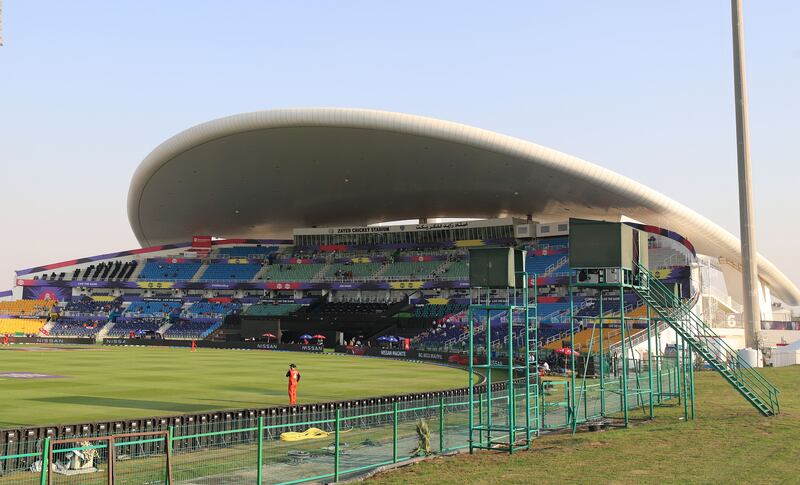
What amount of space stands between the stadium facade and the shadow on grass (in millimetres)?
38700

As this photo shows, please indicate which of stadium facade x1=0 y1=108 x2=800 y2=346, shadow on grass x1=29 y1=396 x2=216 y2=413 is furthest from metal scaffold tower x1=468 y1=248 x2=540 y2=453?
stadium facade x1=0 y1=108 x2=800 y2=346

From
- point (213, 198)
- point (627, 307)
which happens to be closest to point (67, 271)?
point (213, 198)

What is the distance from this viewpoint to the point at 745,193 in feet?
179

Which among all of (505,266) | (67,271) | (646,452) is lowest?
(646,452)

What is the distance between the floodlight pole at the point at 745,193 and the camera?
2088 inches

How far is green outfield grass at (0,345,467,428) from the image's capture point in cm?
2560

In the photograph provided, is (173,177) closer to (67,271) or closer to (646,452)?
(67,271)

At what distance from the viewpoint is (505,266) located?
64.7 feet

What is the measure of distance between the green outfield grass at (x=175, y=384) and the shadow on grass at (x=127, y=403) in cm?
3

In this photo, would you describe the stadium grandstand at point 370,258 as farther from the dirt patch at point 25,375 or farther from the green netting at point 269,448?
the green netting at point 269,448

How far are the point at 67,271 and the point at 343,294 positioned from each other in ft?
139

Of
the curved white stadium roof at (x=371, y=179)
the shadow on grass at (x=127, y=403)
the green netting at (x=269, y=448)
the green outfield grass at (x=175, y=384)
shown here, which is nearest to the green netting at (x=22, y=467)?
the green netting at (x=269, y=448)

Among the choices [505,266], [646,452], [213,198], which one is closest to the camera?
[646,452]

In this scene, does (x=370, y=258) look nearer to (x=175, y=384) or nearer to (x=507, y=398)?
(x=175, y=384)
